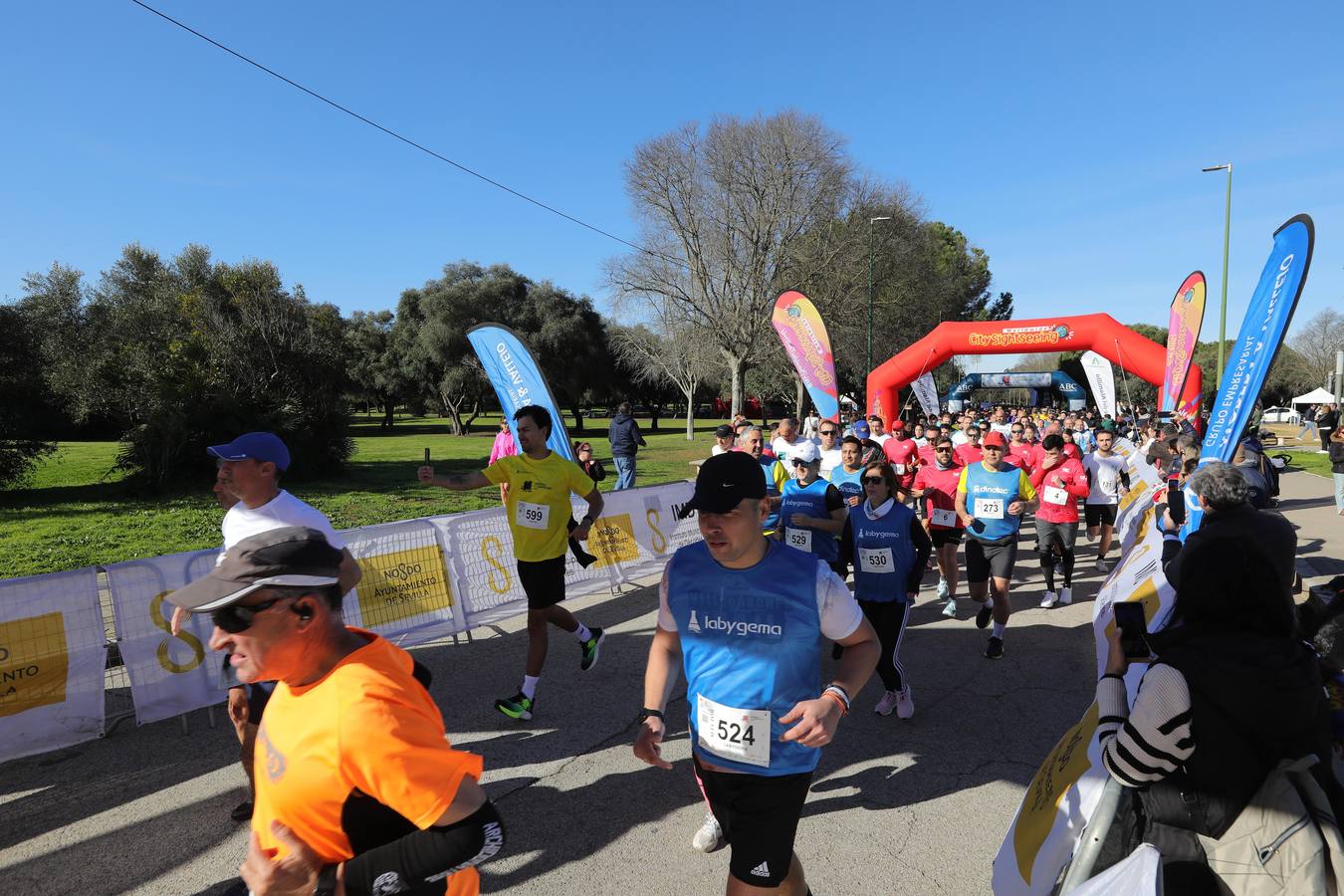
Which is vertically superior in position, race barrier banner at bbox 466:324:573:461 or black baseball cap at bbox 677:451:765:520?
race barrier banner at bbox 466:324:573:461

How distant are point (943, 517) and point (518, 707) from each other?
186 inches

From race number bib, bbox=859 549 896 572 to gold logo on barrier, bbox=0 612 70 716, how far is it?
17.6ft

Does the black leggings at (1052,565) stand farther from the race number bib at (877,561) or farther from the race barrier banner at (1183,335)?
the race barrier banner at (1183,335)

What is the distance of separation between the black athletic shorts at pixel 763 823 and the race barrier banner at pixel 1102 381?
Answer: 2586cm

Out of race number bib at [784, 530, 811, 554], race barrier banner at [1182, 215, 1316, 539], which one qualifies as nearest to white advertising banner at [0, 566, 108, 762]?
race number bib at [784, 530, 811, 554]

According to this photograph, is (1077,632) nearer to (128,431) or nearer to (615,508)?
(615,508)

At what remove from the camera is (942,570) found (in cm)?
763

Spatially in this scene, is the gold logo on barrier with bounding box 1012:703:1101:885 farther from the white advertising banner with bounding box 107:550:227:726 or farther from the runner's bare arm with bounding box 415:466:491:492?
the white advertising banner with bounding box 107:550:227:726

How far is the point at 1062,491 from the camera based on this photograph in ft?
25.5

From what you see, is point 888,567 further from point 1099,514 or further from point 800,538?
point 1099,514

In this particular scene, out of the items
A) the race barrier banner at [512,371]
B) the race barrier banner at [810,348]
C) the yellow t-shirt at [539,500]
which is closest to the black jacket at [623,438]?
the race barrier banner at [810,348]

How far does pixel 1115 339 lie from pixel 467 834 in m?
22.2

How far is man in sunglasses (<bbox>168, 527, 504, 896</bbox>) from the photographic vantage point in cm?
149

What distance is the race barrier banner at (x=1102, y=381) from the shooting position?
79.9ft
